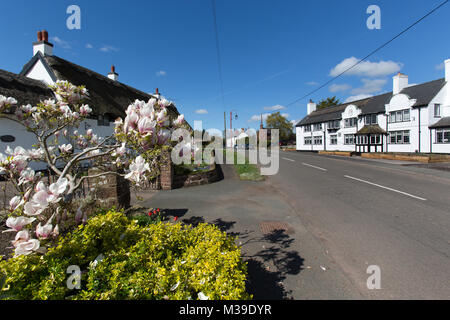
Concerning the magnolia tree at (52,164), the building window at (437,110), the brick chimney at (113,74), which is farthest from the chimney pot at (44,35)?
the building window at (437,110)

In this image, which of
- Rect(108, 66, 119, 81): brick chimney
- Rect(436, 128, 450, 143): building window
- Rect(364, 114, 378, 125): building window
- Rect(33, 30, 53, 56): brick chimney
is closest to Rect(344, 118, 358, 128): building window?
Rect(364, 114, 378, 125): building window

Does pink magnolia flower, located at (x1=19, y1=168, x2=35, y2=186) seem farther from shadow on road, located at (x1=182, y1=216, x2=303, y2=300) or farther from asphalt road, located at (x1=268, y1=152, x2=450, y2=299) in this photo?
asphalt road, located at (x1=268, y1=152, x2=450, y2=299)

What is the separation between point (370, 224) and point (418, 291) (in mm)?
2486

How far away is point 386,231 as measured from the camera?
15.6 ft

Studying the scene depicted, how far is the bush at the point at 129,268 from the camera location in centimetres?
174

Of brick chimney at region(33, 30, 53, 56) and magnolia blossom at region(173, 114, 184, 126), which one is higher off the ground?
brick chimney at region(33, 30, 53, 56)

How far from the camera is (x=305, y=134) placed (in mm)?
45062

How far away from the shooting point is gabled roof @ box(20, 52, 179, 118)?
13.8 meters

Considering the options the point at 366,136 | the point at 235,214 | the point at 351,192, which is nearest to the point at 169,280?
the point at 235,214

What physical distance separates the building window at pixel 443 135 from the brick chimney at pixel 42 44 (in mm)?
36371

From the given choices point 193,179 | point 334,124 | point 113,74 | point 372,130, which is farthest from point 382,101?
point 113,74

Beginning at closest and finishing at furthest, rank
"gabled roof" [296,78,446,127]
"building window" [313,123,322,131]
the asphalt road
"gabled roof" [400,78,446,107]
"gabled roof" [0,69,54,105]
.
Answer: the asphalt road
"gabled roof" [0,69,54,105]
"gabled roof" [400,78,446,107]
"gabled roof" [296,78,446,127]
"building window" [313,123,322,131]

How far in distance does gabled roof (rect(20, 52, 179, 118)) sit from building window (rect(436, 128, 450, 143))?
27505 mm
